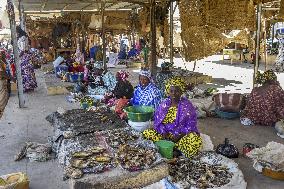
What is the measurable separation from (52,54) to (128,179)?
18.6m

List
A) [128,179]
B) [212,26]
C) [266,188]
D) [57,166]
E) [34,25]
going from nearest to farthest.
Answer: [128,179]
[266,188]
[57,166]
[212,26]
[34,25]

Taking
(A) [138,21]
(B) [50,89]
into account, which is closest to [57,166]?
(B) [50,89]

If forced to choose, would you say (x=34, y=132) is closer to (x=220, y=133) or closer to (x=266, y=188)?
(x=220, y=133)

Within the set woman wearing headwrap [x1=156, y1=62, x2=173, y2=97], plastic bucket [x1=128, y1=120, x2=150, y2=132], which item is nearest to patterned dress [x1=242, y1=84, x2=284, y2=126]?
plastic bucket [x1=128, y1=120, x2=150, y2=132]

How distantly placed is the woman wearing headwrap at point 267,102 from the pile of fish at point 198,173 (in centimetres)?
270

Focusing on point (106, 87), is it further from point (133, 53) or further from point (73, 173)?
point (133, 53)

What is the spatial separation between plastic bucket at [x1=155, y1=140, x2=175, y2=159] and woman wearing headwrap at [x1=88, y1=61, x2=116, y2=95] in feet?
17.2

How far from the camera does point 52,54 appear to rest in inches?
821

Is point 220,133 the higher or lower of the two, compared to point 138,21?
lower

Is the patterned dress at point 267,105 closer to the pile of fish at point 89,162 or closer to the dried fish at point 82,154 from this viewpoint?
the pile of fish at point 89,162

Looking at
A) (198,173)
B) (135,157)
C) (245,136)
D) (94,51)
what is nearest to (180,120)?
(198,173)

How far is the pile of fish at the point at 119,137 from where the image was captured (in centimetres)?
436

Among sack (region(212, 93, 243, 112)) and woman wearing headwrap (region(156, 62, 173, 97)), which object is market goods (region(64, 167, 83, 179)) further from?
woman wearing headwrap (region(156, 62, 173, 97))

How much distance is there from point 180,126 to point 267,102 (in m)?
2.75
